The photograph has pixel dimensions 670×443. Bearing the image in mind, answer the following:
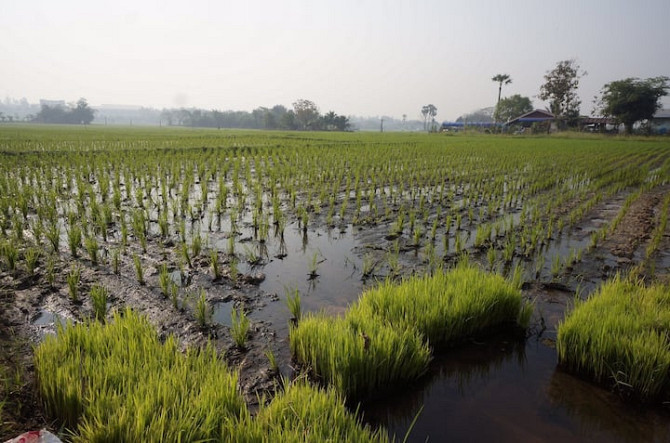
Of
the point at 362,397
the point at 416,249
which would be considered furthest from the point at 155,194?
the point at 362,397

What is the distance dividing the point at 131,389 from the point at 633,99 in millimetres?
43455

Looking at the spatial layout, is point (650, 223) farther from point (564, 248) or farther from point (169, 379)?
point (169, 379)

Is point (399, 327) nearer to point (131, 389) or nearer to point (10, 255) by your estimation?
point (131, 389)

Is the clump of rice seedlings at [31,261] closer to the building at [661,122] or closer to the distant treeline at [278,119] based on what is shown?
the building at [661,122]

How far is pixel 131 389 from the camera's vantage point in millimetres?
1822

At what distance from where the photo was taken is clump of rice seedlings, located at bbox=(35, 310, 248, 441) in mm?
1571

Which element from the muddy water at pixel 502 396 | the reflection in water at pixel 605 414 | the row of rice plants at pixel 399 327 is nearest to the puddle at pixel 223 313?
the muddy water at pixel 502 396

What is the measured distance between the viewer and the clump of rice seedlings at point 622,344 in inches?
86.8

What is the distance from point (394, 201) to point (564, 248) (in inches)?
122

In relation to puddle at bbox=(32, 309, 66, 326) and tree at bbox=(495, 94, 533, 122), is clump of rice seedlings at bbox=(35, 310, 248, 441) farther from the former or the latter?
tree at bbox=(495, 94, 533, 122)

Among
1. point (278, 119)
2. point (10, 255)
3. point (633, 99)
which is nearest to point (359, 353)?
point (10, 255)

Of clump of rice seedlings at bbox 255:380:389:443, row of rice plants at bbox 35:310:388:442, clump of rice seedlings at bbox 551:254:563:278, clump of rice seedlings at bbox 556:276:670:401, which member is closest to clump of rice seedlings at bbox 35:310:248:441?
row of rice plants at bbox 35:310:388:442

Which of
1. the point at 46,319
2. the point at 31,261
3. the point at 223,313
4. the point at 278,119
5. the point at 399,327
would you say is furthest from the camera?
the point at 278,119

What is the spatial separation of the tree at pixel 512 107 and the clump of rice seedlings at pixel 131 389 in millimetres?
58244
